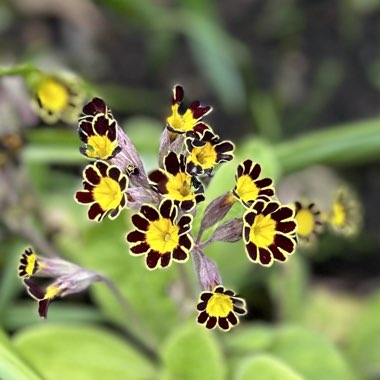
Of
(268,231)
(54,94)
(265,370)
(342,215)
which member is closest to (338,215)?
(342,215)

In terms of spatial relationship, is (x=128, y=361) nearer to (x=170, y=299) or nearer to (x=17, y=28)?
(x=170, y=299)

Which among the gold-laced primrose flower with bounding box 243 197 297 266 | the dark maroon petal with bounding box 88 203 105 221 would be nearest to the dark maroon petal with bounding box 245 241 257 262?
the gold-laced primrose flower with bounding box 243 197 297 266

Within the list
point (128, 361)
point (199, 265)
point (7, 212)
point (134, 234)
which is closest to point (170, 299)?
point (128, 361)

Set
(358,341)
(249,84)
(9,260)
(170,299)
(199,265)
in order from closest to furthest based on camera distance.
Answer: (199,265), (170,299), (358,341), (9,260), (249,84)

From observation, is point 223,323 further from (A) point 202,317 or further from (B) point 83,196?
(B) point 83,196

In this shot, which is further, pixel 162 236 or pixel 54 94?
pixel 54 94

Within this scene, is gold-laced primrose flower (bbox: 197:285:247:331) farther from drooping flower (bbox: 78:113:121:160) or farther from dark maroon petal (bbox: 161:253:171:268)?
drooping flower (bbox: 78:113:121:160)
